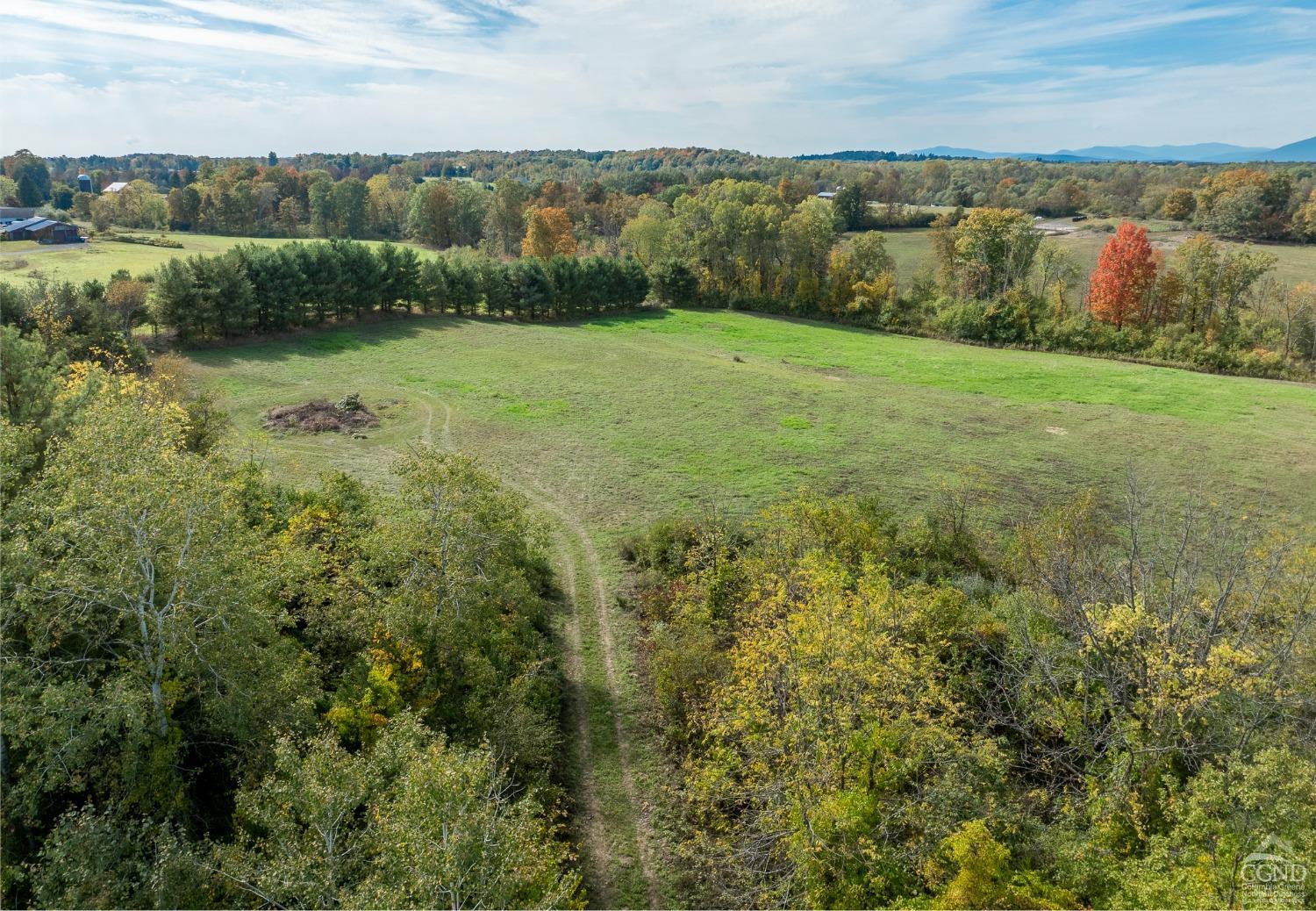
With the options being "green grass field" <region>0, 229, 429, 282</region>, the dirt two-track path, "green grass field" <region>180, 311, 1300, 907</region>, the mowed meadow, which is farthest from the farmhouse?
the dirt two-track path

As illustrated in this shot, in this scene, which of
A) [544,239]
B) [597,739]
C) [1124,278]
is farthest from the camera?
[544,239]

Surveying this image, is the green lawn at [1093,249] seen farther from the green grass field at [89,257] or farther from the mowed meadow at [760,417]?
the green grass field at [89,257]

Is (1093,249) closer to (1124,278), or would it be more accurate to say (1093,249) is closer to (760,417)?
(1124,278)

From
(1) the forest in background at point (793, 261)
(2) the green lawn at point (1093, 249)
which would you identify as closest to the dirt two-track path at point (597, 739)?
(1) the forest in background at point (793, 261)

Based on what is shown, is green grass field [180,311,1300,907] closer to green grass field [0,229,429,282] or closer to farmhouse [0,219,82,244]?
green grass field [0,229,429,282]

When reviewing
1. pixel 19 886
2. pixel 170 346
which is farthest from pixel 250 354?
pixel 19 886

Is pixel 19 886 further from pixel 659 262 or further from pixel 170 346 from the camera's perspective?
pixel 659 262

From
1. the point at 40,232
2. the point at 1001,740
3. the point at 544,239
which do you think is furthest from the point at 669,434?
the point at 40,232
